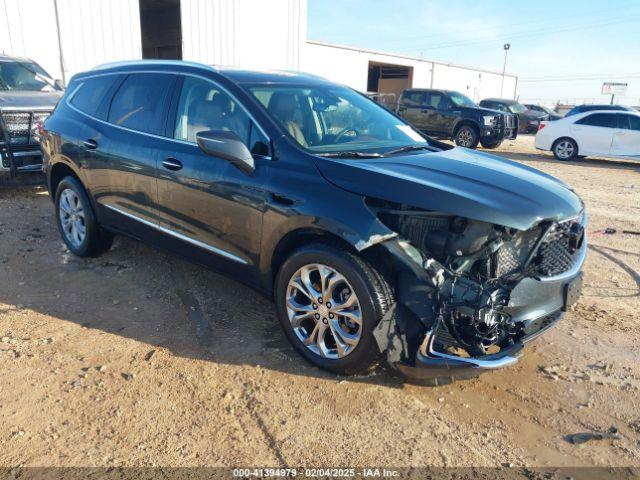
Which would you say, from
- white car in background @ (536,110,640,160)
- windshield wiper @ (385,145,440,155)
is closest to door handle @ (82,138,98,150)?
windshield wiper @ (385,145,440,155)

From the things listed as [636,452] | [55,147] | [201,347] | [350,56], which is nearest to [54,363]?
[201,347]

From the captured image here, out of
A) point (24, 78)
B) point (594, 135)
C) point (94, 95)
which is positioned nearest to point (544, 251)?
point (94, 95)

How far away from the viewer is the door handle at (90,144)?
457cm

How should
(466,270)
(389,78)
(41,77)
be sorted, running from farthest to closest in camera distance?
(389,78), (41,77), (466,270)

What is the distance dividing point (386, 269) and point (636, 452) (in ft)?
5.15

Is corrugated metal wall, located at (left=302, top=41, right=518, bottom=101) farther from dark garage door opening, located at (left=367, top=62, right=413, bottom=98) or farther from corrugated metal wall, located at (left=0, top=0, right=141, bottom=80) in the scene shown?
corrugated metal wall, located at (left=0, top=0, right=141, bottom=80)

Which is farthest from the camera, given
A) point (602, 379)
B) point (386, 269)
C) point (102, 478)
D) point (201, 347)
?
point (201, 347)

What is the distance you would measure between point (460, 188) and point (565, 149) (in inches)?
542

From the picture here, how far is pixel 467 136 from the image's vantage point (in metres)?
16.2

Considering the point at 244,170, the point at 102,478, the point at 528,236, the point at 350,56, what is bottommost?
the point at 102,478

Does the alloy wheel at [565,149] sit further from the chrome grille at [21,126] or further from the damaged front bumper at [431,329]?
the damaged front bumper at [431,329]

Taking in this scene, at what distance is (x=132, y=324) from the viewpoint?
12.6 feet

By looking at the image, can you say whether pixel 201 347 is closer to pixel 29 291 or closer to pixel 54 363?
pixel 54 363

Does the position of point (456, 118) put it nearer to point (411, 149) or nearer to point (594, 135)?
point (594, 135)
